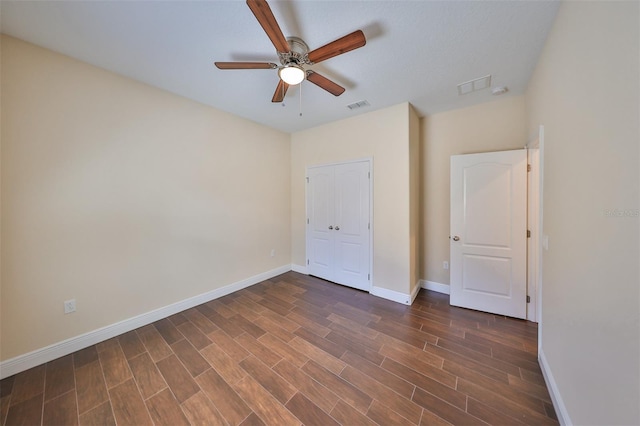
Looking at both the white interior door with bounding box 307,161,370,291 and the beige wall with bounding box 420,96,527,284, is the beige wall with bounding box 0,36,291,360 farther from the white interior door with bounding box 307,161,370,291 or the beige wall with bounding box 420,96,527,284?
the beige wall with bounding box 420,96,527,284

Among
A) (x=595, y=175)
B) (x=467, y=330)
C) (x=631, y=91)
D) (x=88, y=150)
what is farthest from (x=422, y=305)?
(x=88, y=150)

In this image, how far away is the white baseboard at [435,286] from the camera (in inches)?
124

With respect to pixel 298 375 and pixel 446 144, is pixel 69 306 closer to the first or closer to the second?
pixel 298 375

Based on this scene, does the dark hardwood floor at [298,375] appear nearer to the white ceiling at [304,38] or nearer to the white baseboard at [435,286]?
the white baseboard at [435,286]

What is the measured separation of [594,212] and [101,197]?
369 cm

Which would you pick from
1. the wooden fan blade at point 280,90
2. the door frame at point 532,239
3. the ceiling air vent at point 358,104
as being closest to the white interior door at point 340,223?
the ceiling air vent at point 358,104

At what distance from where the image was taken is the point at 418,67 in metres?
2.10

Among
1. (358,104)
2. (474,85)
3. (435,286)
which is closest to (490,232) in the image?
(435,286)

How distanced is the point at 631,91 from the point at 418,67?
64.6 inches

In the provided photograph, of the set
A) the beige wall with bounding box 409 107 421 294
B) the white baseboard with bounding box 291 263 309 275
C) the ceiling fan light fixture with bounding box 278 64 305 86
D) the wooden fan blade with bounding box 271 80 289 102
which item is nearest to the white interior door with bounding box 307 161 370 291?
the white baseboard with bounding box 291 263 309 275

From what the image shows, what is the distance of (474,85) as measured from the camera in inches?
94.7

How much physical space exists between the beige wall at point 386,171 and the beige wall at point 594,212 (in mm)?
1405

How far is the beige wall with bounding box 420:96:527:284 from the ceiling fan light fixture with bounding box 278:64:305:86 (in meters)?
2.36

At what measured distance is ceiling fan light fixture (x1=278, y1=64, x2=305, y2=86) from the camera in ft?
5.58
